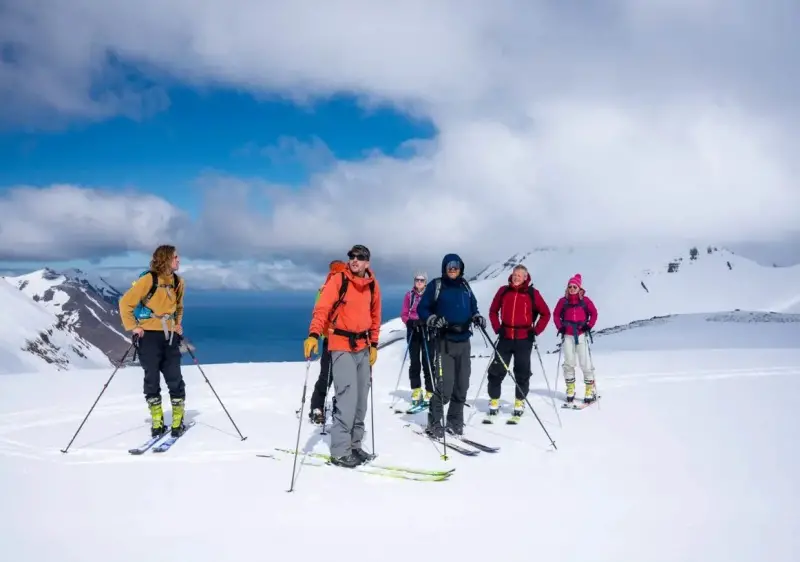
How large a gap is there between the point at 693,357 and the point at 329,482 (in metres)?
15.8

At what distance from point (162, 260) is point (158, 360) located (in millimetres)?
1661

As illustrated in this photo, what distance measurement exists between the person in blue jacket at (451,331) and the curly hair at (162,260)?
13.7 feet

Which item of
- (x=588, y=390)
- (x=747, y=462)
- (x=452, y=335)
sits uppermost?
(x=452, y=335)

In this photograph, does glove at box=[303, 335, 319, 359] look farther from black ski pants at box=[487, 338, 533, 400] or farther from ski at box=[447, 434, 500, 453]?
black ski pants at box=[487, 338, 533, 400]

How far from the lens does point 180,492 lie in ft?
21.2

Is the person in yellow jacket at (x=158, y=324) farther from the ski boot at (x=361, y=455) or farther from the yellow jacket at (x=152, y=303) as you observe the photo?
the ski boot at (x=361, y=455)

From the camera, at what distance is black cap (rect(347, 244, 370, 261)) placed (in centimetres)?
745

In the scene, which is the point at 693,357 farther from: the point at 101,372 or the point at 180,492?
the point at 101,372

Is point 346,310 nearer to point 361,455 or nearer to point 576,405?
point 361,455

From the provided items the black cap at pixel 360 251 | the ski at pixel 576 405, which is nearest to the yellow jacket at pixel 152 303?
the black cap at pixel 360 251

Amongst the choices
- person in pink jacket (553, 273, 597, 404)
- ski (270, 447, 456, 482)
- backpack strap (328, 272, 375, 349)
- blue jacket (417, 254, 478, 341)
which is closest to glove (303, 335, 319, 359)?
backpack strap (328, 272, 375, 349)

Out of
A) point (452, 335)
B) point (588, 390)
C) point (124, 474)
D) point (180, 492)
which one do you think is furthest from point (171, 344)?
point (588, 390)

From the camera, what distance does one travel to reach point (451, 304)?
346 inches

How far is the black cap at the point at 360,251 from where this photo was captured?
7453 millimetres
